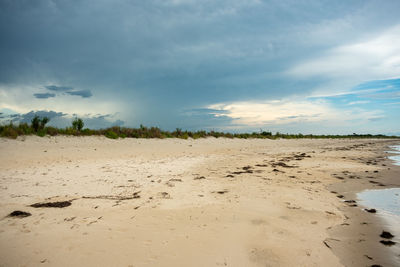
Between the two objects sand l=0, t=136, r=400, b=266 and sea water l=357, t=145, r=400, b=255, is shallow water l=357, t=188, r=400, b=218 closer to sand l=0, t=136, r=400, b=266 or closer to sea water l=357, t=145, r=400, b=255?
sea water l=357, t=145, r=400, b=255

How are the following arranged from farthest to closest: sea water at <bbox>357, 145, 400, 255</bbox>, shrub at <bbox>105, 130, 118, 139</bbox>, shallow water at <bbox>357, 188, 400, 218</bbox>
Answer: shrub at <bbox>105, 130, 118, 139</bbox>
shallow water at <bbox>357, 188, 400, 218</bbox>
sea water at <bbox>357, 145, 400, 255</bbox>

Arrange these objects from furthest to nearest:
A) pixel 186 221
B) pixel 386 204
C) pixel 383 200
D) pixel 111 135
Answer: pixel 111 135 → pixel 383 200 → pixel 386 204 → pixel 186 221

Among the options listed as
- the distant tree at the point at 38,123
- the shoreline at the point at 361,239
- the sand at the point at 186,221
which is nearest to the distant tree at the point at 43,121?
the distant tree at the point at 38,123

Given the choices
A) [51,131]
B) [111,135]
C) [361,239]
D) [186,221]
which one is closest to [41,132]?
[51,131]

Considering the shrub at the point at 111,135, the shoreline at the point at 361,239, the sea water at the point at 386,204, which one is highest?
Answer: the shrub at the point at 111,135

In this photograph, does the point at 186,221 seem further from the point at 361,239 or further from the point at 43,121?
the point at 43,121

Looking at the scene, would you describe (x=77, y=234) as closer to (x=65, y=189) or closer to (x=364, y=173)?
(x=65, y=189)

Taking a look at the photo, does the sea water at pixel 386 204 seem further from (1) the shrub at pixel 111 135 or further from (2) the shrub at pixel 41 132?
(2) the shrub at pixel 41 132

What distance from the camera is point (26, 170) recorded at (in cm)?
656

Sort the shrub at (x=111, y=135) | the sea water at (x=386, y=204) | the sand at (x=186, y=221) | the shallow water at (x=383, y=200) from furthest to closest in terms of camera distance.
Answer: the shrub at (x=111, y=135), the shallow water at (x=383, y=200), the sea water at (x=386, y=204), the sand at (x=186, y=221)

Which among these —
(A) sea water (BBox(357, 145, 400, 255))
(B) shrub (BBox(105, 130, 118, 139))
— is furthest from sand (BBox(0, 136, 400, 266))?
(B) shrub (BBox(105, 130, 118, 139))

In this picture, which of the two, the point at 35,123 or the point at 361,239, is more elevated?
the point at 35,123

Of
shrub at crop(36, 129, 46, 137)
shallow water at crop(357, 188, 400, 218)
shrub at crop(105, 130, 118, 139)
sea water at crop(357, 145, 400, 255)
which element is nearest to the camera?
sea water at crop(357, 145, 400, 255)

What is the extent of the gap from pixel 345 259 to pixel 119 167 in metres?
6.78
